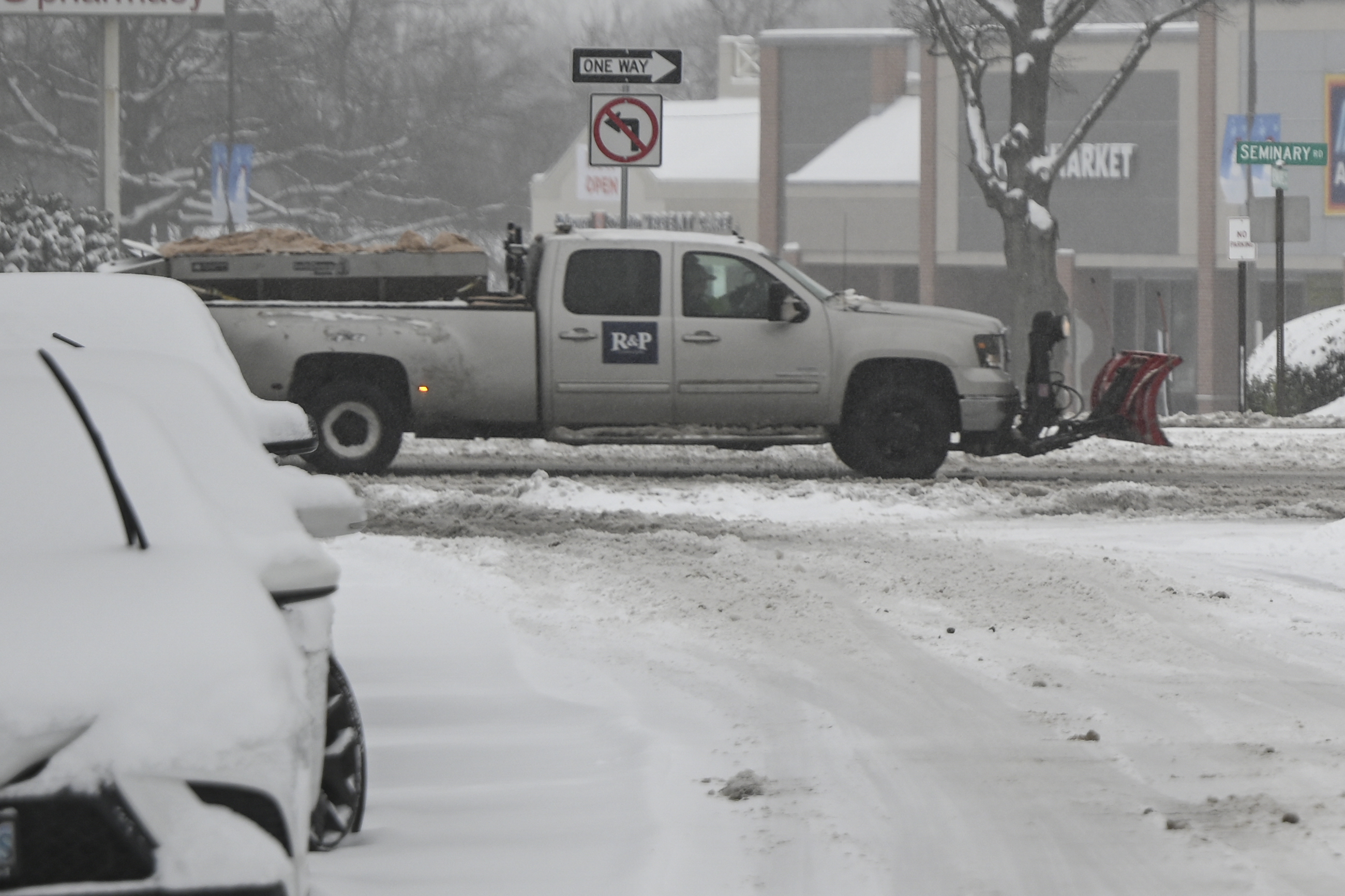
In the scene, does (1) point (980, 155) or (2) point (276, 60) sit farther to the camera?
(2) point (276, 60)

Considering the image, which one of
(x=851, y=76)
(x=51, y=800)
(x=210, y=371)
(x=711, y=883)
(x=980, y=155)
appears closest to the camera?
(x=51, y=800)

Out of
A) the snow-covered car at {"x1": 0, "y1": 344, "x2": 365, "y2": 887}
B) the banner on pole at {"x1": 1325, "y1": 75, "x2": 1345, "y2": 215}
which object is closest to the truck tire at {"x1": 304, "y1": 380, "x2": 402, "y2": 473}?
the snow-covered car at {"x1": 0, "y1": 344, "x2": 365, "y2": 887}

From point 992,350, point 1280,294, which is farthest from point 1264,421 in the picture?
point 992,350

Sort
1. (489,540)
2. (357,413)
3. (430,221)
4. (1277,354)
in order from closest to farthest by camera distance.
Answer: (489,540)
(357,413)
(1277,354)
(430,221)

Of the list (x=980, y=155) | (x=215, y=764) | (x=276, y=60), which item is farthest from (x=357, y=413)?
(x=276, y=60)

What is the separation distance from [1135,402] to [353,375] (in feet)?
18.4

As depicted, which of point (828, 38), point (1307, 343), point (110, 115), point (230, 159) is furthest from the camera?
point (828, 38)

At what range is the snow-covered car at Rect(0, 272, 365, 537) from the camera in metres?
6.48

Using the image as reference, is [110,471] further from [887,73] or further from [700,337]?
[887,73]

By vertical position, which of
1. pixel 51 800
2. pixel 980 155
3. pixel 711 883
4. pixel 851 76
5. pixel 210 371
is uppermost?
pixel 851 76

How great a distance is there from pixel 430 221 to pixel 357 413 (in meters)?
51.9

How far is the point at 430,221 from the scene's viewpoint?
65312 mm

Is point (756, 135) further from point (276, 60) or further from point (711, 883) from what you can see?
point (711, 883)

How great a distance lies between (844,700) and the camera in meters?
6.86
